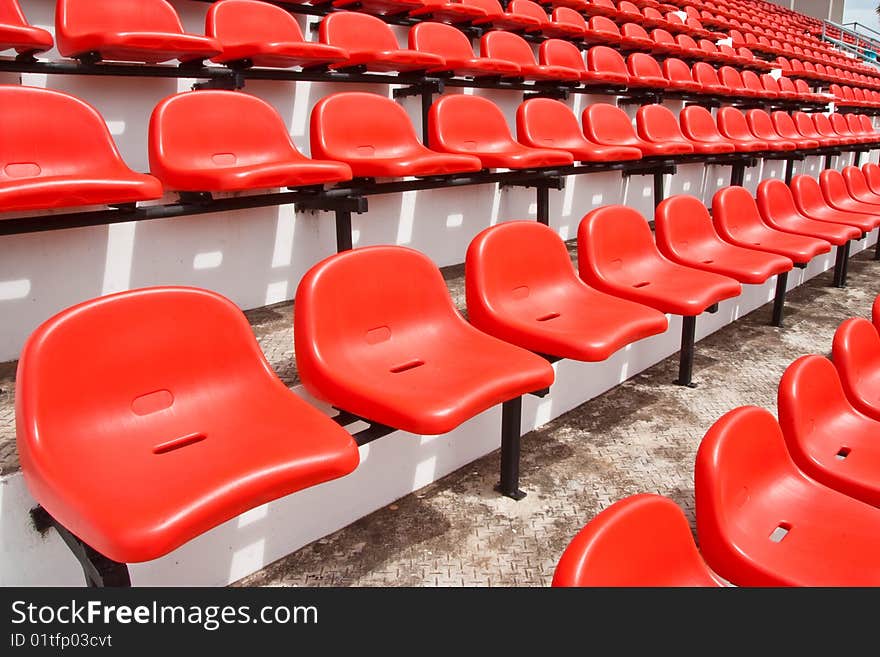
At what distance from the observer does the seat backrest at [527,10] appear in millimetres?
3204

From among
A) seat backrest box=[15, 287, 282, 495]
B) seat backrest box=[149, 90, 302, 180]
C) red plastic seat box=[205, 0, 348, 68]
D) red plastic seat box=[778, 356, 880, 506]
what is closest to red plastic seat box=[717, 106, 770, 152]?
red plastic seat box=[205, 0, 348, 68]

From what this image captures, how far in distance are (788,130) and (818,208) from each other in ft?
2.90

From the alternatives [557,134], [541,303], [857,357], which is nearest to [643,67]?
[557,134]

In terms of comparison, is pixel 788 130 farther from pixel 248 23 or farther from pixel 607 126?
pixel 248 23

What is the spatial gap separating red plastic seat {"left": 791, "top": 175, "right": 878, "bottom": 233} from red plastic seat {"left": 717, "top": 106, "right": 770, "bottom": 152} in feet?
0.80

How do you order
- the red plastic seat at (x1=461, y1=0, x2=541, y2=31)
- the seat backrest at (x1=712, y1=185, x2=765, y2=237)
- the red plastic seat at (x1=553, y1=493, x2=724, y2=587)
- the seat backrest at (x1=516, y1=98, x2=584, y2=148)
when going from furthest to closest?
the red plastic seat at (x1=461, y1=0, x2=541, y2=31) → the seat backrest at (x1=712, y1=185, x2=765, y2=237) → the seat backrest at (x1=516, y1=98, x2=584, y2=148) → the red plastic seat at (x1=553, y1=493, x2=724, y2=587)

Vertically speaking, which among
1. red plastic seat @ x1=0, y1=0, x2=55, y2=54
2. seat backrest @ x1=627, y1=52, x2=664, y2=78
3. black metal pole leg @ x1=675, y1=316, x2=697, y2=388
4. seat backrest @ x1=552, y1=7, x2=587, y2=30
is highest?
seat backrest @ x1=552, y1=7, x2=587, y2=30

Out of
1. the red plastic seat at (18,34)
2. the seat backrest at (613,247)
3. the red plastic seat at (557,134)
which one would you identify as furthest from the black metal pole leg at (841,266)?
the red plastic seat at (18,34)

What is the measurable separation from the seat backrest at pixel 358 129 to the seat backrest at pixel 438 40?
0.58 metres

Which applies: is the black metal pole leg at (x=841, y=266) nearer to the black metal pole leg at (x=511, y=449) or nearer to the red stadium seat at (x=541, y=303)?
the red stadium seat at (x=541, y=303)

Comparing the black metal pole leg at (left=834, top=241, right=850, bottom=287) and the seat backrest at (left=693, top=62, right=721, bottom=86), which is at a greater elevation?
the seat backrest at (left=693, top=62, right=721, bottom=86)

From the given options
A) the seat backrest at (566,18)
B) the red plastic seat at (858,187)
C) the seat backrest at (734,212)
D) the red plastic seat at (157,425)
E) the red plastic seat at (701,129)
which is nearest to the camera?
the red plastic seat at (157,425)

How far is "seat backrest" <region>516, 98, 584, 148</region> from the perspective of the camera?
236 centimetres

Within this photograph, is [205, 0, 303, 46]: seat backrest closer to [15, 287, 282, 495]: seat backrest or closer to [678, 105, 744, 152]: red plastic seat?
[15, 287, 282, 495]: seat backrest
